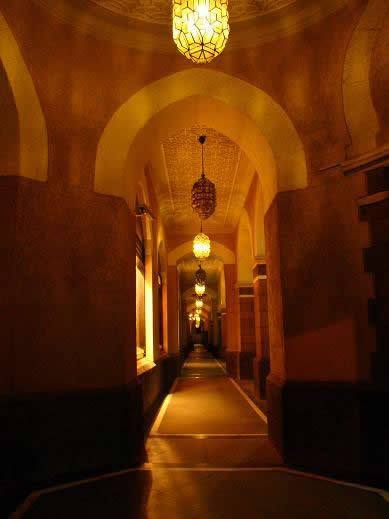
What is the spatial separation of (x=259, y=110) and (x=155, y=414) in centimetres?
544

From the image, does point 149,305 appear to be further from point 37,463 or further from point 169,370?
point 37,463

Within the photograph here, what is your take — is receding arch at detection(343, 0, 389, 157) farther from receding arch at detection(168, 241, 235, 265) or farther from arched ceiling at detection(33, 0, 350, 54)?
receding arch at detection(168, 241, 235, 265)

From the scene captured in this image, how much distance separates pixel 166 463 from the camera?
4.38m

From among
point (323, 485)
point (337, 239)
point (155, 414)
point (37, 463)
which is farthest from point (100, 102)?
point (155, 414)

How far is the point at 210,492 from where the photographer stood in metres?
3.55

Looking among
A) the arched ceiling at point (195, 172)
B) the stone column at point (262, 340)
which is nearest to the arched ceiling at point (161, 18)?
the arched ceiling at point (195, 172)

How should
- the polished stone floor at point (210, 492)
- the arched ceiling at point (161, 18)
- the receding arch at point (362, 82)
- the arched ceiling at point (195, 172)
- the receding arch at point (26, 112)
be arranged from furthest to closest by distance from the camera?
1. the arched ceiling at point (195, 172)
2. the arched ceiling at point (161, 18)
3. the receding arch at point (362, 82)
4. the receding arch at point (26, 112)
5. the polished stone floor at point (210, 492)

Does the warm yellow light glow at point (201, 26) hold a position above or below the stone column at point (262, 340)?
above

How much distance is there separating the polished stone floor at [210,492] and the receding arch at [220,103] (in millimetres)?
3056

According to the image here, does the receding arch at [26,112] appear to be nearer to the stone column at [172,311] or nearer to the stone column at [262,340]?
the stone column at [262,340]

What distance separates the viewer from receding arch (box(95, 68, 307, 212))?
4551 mm

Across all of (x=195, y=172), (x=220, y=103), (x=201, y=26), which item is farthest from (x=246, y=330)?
(x=201, y=26)

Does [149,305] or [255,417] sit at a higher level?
[149,305]

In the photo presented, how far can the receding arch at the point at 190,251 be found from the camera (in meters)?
13.4
